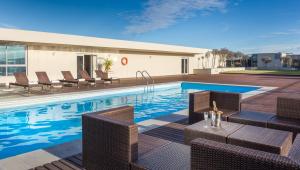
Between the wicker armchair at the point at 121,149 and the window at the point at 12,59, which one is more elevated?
the window at the point at 12,59

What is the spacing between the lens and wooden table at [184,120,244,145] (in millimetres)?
3115

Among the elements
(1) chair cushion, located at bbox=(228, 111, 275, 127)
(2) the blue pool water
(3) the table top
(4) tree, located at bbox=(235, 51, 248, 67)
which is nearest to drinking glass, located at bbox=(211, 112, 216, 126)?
(3) the table top

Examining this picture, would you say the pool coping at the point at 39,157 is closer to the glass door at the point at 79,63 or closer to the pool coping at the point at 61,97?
the pool coping at the point at 61,97

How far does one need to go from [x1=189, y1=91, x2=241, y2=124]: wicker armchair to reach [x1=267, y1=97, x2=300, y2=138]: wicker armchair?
2.67 ft

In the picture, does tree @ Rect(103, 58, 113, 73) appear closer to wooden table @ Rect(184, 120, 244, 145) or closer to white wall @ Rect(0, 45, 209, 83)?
white wall @ Rect(0, 45, 209, 83)

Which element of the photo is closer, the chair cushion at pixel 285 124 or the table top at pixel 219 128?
the table top at pixel 219 128

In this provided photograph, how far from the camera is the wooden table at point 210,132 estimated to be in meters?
3.12

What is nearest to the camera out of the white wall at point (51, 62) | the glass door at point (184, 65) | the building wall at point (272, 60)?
the white wall at point (51, 62)

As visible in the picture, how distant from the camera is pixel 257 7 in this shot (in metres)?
25.7

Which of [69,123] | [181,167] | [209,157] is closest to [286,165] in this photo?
[209,157]

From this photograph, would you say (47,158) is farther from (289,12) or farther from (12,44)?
(289,12)

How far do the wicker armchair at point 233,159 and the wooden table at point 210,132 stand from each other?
1211mm

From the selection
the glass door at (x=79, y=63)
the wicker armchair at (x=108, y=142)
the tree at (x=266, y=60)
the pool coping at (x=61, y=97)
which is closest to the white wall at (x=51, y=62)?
the glass door at (x=79, y=63)

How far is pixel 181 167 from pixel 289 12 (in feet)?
109
